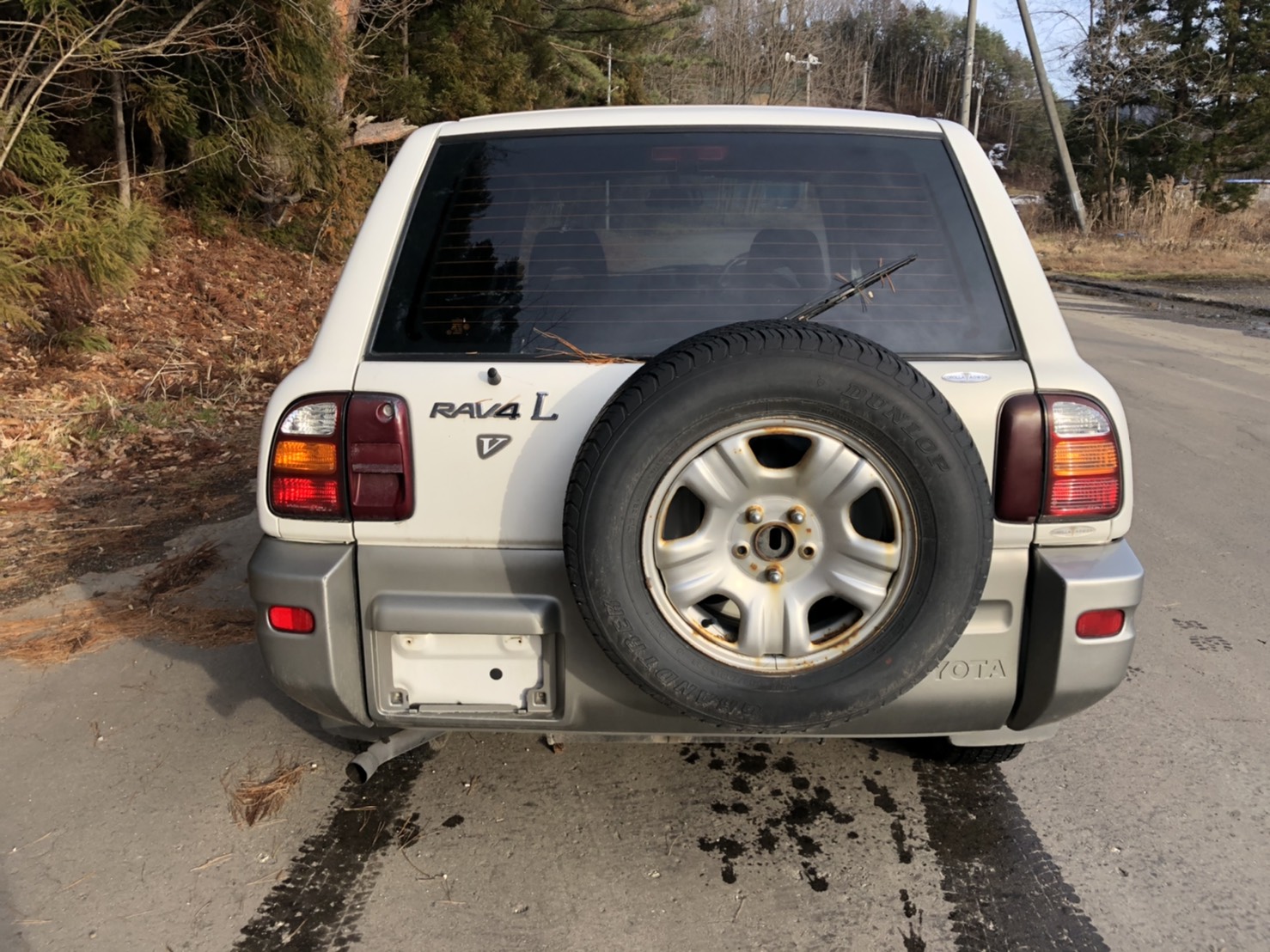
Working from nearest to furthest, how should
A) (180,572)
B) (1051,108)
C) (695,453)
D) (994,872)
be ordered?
(695,453), (994,872), (180,572), (1051,108)

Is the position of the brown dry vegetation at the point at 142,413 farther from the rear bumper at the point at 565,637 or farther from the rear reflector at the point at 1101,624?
the rear reflector at the point at 1101,624

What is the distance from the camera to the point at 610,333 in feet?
7.89

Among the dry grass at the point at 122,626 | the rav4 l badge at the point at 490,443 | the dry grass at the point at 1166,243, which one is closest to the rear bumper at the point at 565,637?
the rav4 l badge at the point at 490,443

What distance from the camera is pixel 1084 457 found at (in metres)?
2.28

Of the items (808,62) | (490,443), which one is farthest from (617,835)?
(808,62)

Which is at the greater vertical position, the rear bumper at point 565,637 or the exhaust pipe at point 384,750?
the rear bumper at point 565,637

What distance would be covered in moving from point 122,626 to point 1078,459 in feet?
12.3

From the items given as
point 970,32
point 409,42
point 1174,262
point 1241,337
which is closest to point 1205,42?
point 970,32

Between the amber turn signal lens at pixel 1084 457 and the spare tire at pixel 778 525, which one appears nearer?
the spare tire at pixel 778 525

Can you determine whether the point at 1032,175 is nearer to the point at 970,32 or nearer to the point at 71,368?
the point at 970,32

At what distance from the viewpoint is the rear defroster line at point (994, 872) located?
2246mm

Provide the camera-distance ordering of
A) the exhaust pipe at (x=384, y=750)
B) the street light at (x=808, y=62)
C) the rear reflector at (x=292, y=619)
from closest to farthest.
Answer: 1. the rear reflector at (x=292, y=619)
2. the exhaust pipe at (x=384, y=750)
3. the street light at (x=808, y=62)

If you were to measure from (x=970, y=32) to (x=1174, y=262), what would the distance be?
27.5 ft

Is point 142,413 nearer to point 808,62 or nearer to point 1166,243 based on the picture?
point 1166,243
